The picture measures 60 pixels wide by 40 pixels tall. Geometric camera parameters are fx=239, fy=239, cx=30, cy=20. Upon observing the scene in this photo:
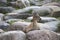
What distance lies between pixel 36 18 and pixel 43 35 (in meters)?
1.05

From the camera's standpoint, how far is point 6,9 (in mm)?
14180

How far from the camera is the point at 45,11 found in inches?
516

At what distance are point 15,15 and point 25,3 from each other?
220 inches

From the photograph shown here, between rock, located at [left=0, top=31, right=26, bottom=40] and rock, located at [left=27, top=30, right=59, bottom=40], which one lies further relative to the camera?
rock, located at [left=27, top=30, right=59, bottom=40]

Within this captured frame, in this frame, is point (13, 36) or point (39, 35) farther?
point (39, 35)

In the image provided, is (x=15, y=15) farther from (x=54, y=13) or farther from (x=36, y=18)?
(x=36, y=18)

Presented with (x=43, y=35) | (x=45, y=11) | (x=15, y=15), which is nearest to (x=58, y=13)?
(x=45, y=11)

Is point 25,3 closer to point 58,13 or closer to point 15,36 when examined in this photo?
point 58,13

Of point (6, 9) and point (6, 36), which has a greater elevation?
point (6, 36)

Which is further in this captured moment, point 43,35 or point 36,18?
point 36,18

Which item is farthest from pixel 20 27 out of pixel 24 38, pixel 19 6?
pixel 19 6

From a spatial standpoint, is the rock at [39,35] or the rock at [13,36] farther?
the rock at [39,35]

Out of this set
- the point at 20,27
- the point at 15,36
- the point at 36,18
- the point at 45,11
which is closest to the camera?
the point at 15,36

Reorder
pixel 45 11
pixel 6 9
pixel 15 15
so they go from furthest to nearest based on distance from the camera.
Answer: pixel 6 9, pixel 45 11, pixel 15 15
